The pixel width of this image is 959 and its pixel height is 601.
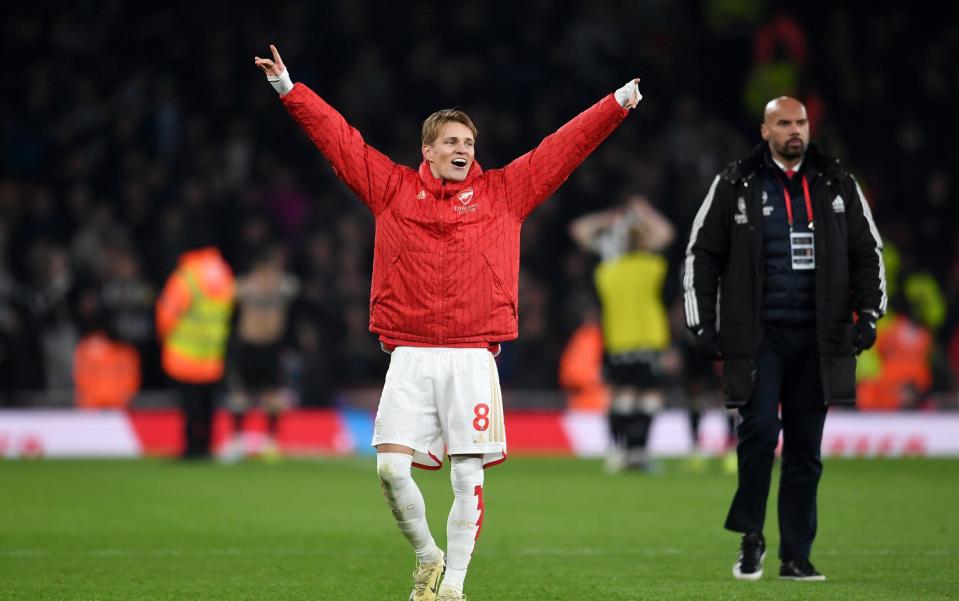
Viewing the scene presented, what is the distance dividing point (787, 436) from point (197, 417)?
404 inches

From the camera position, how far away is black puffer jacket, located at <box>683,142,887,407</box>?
8438 millimetres

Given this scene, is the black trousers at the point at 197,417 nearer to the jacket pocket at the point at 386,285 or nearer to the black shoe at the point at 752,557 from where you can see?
the black shoe at the point at 752,557

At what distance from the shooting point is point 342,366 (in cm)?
2145

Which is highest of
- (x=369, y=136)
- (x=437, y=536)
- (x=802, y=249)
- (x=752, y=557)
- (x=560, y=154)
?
(x=369, y=136)

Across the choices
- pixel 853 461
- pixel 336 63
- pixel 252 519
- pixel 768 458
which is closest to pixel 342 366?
pixel 336 63

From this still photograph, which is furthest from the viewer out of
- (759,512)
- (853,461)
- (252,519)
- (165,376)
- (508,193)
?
(165,376)

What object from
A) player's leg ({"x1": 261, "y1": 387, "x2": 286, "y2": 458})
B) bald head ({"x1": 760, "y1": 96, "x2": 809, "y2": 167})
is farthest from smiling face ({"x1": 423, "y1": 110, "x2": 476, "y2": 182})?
player's leg ({"x1": 261, "y1": 387, "x2": 286, "y2": 458})

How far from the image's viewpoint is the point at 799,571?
8477 millimetres

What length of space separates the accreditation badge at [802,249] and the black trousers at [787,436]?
325 millimetres

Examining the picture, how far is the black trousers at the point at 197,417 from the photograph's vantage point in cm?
1769

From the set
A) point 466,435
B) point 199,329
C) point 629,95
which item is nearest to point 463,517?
point 466,435

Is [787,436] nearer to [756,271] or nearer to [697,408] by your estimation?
[756,271]

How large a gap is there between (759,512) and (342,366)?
524 inches

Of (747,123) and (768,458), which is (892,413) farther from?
(768,458)
